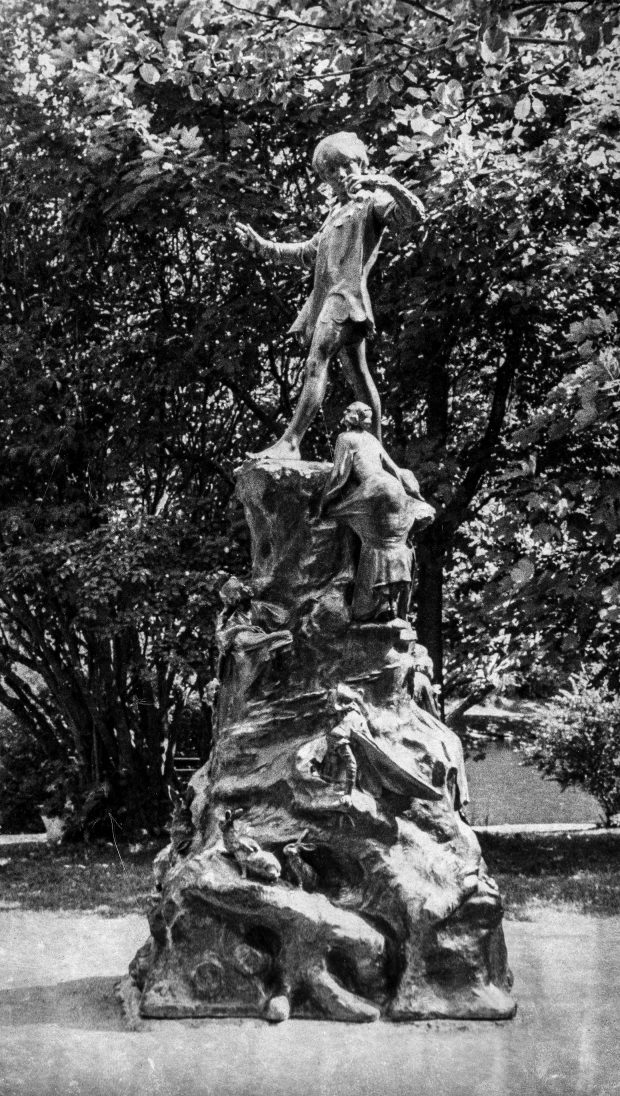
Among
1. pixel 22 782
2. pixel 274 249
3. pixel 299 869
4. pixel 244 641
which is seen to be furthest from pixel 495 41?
pixel 22 782

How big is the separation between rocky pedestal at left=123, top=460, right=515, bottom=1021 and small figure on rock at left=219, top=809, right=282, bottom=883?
0.01 meters

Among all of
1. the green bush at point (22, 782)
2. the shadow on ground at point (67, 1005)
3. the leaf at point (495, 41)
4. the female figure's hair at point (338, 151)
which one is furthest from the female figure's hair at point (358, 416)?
the green bush at point (22, 782)

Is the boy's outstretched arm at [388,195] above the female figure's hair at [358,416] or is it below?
above

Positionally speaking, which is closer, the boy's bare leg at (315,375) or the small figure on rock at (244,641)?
the small figure on rock at (244,641)

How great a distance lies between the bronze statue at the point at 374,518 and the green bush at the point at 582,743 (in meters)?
10.3

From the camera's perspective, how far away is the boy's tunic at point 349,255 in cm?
812

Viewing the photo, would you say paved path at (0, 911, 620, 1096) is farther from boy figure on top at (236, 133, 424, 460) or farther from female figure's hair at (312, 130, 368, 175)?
female figure's hair at (312, 130, 368, 175)

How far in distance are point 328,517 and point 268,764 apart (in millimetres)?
1605

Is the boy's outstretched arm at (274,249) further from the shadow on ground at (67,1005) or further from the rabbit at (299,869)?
the shadow on ground at (67,1005)

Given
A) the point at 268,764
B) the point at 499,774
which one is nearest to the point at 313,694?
the point at 268,764

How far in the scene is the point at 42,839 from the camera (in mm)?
18047

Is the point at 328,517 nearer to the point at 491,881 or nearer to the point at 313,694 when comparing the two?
the point at 313,694

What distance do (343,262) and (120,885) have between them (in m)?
7.24

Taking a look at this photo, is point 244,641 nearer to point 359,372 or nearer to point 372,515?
point 372,515
